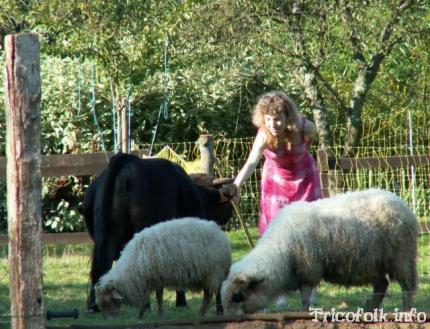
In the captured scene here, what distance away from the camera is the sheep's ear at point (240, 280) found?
7.04m

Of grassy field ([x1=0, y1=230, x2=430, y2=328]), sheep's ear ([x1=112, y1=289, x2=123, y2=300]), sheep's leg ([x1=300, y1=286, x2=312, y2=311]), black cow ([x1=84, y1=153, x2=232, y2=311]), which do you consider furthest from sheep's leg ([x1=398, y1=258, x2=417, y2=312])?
sheep's ear ([x1=112, y1=289, x2=123, y2=300])

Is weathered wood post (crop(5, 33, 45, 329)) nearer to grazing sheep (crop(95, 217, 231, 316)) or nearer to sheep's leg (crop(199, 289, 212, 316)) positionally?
grazing sheep (crop(95, 217, 231, 316))

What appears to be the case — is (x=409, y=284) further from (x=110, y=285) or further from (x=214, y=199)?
(x=214, y=199)

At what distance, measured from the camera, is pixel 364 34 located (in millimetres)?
13016

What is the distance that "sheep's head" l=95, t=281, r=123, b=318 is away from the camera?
299 inches

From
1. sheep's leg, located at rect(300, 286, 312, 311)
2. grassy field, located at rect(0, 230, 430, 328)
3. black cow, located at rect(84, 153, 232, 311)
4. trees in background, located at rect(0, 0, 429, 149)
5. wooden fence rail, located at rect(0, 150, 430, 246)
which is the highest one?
trees in background, located at rect(0, 0, 429, 149)

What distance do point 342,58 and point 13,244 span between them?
1036cm

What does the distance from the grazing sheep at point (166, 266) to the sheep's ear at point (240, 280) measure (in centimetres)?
59

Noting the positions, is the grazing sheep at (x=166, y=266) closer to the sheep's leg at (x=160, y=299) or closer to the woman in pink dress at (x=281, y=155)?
the sheep's leg at (x=160, y=299)

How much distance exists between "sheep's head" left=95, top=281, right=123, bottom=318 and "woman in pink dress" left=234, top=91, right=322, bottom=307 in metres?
1.27

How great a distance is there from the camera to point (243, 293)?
7.07 meters

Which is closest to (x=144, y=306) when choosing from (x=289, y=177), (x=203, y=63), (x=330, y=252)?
(x=330, y=252)

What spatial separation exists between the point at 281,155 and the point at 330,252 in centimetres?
130

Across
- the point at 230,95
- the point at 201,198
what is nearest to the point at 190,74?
the point at 230,95
